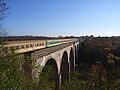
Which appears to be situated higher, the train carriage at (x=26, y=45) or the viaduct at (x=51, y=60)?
the train carriage at (x=26, y=45)

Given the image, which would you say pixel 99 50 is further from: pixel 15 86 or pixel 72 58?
pixel 15 86

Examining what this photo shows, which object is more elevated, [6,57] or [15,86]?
[6,57]

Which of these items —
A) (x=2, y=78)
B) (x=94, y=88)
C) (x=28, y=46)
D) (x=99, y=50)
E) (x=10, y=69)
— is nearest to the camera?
(x=2, y=78)

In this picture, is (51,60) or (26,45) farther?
(51,60)

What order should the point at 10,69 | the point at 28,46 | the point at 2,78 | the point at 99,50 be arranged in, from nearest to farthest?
the point at 2,78, the point at 10,69, the point at 28,46, the point at 99,50

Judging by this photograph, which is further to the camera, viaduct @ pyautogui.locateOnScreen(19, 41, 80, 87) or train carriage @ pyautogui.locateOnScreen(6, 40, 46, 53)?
train carriage @ pyautogui.locateOnScreen(6, 40, 46, 53)

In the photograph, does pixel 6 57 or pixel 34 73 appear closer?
pixel 6 57

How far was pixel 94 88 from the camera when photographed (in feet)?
39.2

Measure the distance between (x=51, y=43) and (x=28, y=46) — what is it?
12347mm

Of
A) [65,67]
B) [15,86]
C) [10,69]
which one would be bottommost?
[65,67]

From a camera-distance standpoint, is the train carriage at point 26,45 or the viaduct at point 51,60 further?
the train carriage at point 26,45

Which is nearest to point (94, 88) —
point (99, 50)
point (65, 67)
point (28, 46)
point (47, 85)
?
point (47, 85)

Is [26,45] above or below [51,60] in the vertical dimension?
above

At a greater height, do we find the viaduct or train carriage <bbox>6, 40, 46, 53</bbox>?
train carriage <bbox>6, 40, 46, 53</bbox>
